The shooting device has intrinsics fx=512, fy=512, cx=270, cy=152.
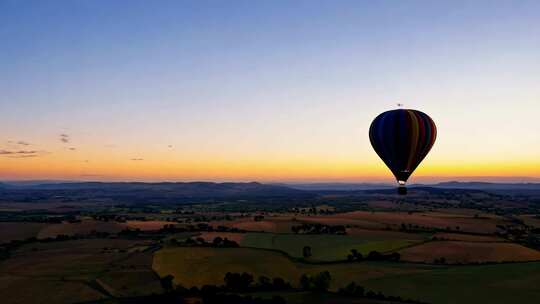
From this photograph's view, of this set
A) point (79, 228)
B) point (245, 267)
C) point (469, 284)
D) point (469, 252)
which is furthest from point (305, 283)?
point (79, 228)

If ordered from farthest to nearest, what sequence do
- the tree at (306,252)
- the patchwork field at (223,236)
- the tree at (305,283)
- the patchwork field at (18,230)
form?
the patchwork field at (18,230)
the patchwork field at (223,236)
the tree at (306,252)
the tree at (305,283)

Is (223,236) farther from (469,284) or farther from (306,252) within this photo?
(469,284)

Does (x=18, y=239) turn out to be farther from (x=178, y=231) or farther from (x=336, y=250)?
(x=336, y=250)

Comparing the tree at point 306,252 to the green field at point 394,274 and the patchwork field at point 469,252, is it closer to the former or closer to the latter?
the green field at point 394,274

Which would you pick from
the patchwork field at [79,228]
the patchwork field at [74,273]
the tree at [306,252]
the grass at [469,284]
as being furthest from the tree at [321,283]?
the patchwork field at [79,228]

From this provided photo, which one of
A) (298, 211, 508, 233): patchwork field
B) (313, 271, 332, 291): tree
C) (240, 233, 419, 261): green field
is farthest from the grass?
(298, 211, 508, 233): patchwork field

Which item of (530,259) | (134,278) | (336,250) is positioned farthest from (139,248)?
(530,259)

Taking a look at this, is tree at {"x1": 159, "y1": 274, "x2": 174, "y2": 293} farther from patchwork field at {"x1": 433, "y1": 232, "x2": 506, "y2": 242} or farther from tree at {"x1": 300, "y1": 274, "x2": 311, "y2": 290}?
patchwork field at {"x1": 433, "y1": 232, "x2": 506, "y2": 242}
